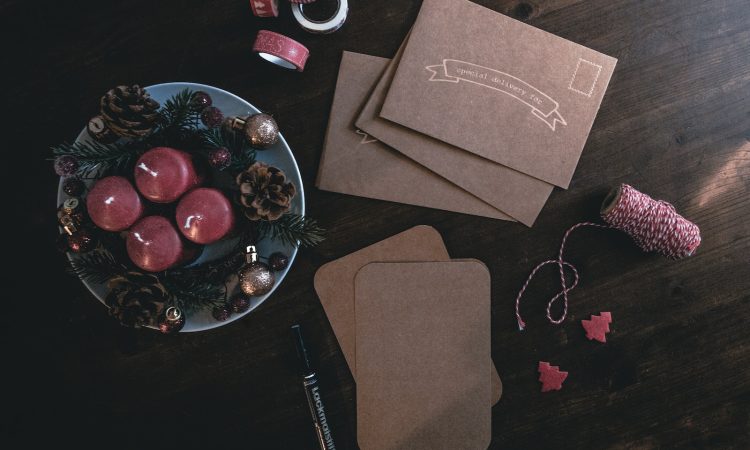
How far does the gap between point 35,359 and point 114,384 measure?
146 mm

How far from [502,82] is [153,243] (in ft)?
2.07

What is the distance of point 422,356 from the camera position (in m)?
0.86

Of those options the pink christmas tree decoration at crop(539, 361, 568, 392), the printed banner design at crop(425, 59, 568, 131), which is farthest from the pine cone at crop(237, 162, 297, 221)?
the pink christmas tree decoration at crop(539, 361, 568, 392)

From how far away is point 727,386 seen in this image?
880mm

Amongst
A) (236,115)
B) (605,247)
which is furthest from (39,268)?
(605,247)

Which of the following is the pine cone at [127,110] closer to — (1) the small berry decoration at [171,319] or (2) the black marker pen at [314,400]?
(1) the small berry decoration at [171,319]

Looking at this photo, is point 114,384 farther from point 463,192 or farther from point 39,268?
point 463,192

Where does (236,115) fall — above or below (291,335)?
above

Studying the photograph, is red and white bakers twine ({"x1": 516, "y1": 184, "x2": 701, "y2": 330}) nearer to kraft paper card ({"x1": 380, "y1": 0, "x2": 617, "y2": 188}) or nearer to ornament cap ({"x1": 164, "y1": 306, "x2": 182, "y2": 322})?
kraft paper card ({"x1": 380, "y1": 0, "x2": 617, "y2": 188})

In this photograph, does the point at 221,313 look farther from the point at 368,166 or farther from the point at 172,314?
the point at 368,166

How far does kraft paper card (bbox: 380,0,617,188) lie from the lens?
87 cm

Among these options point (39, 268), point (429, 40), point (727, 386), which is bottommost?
point (727, 386)

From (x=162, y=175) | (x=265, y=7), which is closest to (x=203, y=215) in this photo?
(x=162, y=175)

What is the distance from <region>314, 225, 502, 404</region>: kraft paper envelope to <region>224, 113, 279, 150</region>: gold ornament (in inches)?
9.5
